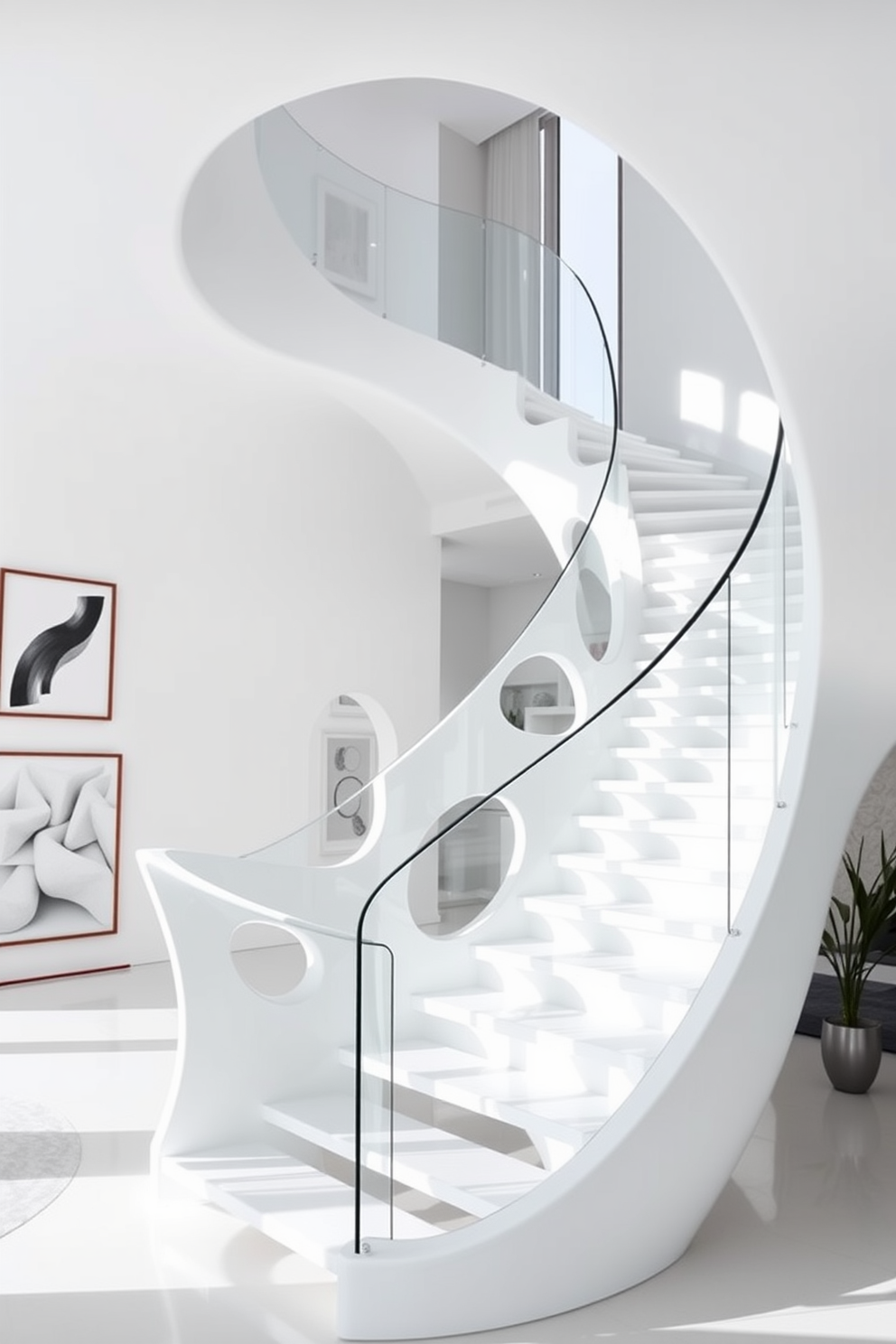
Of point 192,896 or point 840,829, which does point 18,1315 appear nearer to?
point 192,896

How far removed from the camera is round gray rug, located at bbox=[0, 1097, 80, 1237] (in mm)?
3537

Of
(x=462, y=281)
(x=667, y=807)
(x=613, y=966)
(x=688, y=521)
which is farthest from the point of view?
(x=462, y=281)

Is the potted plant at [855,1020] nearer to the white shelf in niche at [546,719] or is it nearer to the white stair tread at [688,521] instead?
the white stair tread at [688,521]

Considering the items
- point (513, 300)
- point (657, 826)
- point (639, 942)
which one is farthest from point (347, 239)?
point (639, 942)

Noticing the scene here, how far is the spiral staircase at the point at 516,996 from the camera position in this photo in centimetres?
288

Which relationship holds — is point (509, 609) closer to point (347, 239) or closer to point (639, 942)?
point (347, 239)

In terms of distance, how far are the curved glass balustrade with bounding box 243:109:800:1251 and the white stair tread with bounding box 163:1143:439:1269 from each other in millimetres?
123

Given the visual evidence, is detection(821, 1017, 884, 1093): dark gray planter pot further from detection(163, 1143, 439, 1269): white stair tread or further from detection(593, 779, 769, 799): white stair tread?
detection(163, 1143, 439, 1269): white stair tread

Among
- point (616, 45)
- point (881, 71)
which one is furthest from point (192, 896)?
point (881, 71)

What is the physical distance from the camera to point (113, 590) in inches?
292

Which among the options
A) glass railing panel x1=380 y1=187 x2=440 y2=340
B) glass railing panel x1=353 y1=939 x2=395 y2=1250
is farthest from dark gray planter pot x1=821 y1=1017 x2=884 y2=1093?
glass railing panel x1=380 y1=187 x2=440 y2=340

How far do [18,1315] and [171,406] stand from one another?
5981 millimetres

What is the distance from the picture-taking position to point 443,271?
24.3 ft

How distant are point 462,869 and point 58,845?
4030 mm
